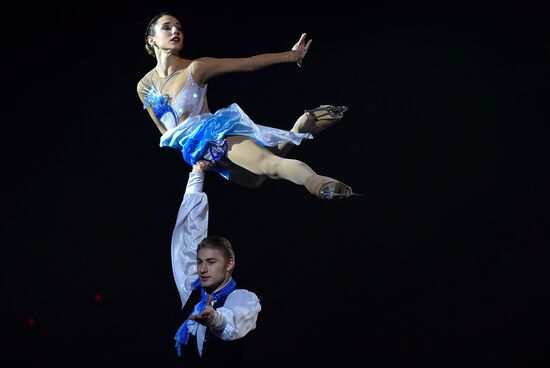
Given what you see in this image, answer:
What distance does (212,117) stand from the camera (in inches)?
152

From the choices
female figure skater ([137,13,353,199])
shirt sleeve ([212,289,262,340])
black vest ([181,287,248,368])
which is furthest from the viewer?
female figure skater ([137,13,353,199])

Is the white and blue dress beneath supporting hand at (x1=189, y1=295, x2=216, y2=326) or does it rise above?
above

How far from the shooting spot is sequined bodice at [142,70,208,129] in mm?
3877

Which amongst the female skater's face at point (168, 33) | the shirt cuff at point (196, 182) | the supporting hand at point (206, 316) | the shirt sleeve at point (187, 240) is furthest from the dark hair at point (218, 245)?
the female skater's face at point (168, 33)

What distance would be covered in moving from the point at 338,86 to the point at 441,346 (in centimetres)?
165

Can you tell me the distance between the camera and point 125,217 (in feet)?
17.1

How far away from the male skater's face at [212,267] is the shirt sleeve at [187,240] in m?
0.18

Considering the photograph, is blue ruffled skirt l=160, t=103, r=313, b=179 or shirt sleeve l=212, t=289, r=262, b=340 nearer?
shirt sleeve l=212, t=289, r=262, b=340

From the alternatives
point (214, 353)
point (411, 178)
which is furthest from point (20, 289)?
point (411, 178)

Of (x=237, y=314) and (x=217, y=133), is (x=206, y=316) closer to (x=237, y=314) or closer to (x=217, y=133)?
(x=237, y=314)

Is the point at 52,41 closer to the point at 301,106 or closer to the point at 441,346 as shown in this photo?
the point at 301,106

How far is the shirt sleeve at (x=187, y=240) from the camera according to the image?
3.84 meters

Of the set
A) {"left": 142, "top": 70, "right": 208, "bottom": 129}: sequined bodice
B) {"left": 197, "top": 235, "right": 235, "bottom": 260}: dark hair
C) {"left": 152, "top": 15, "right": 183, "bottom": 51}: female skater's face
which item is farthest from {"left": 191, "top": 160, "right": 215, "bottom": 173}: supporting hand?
{"left": 152, "top": 15, "right": 183, "bottom": 51}: female skater's face

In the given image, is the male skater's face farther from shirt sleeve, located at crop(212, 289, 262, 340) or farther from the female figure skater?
the female figure skater
